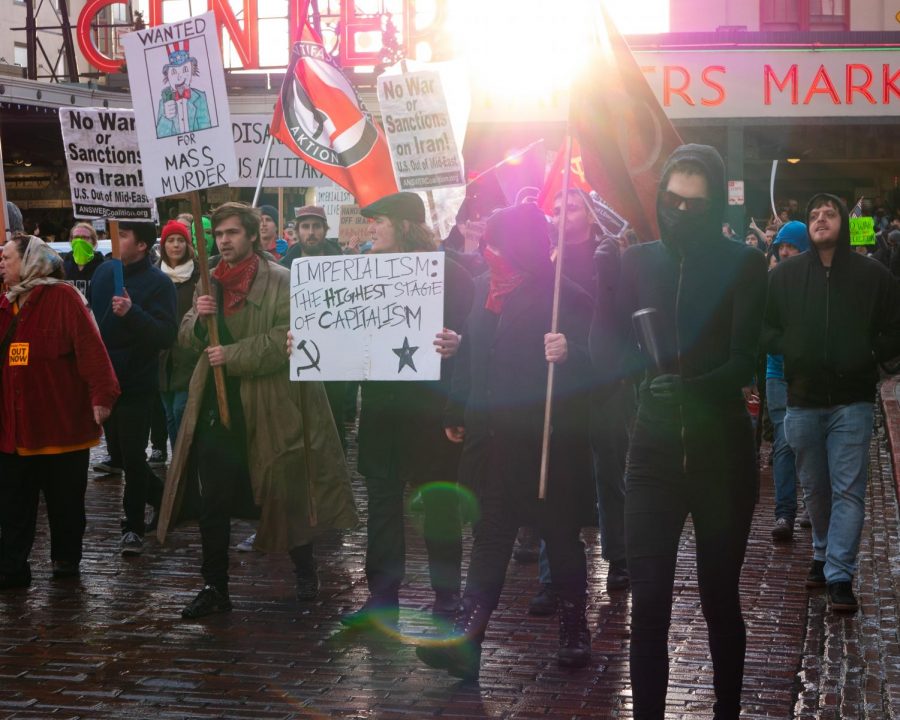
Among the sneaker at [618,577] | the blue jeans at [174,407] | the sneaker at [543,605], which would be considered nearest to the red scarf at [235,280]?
the sneaker at [543,605]

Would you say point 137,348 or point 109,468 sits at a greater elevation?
point 137,348

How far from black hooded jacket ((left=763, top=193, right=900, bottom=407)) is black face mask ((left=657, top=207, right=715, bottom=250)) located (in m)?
2.98

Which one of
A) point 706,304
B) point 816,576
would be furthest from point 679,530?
point 816,576

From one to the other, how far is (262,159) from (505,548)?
8.25m

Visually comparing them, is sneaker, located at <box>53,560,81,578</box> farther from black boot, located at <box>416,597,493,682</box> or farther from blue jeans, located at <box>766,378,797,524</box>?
blue jeans, located at <box>766,378,797,524</box>

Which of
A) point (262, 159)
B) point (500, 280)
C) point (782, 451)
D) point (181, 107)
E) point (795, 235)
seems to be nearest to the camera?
point (500, 280)

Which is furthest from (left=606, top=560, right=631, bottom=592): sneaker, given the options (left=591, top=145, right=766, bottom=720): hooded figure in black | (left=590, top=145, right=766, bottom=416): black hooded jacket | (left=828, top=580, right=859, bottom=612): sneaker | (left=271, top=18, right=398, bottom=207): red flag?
(left=271, top=18, right=398, bottom=207): red flag

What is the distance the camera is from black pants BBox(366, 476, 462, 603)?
6.96 meters

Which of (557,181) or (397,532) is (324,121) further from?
(397,532)

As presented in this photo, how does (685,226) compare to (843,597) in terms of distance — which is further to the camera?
(843,597)

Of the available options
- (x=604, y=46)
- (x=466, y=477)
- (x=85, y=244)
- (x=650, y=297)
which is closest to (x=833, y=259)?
(x=604, y=46)

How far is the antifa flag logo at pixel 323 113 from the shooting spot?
11.1 meters

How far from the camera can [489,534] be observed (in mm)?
6000

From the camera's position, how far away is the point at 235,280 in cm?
740
